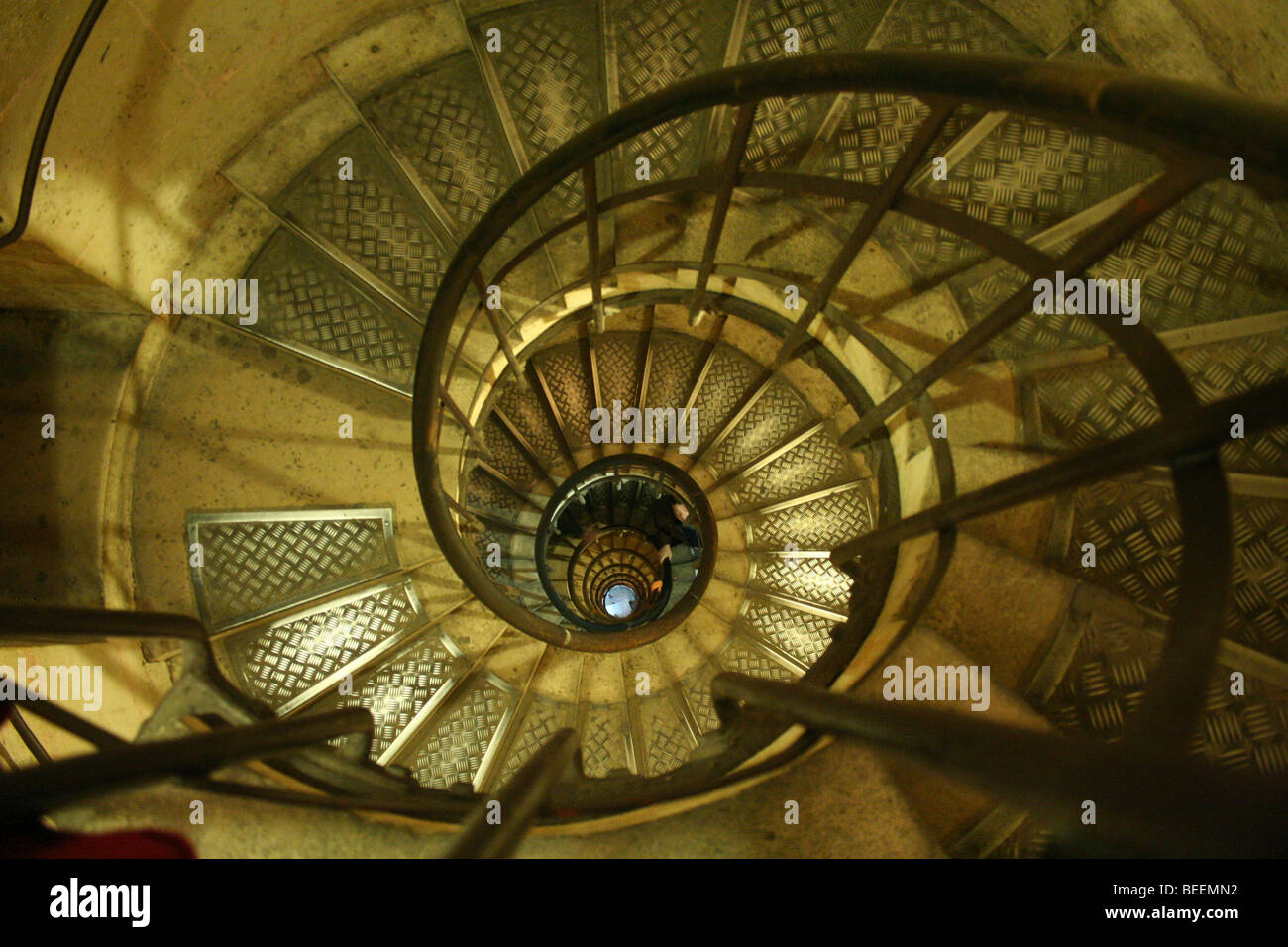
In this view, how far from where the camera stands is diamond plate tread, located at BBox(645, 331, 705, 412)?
564cm

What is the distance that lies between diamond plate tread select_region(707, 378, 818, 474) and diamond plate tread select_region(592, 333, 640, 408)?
0.93 metres

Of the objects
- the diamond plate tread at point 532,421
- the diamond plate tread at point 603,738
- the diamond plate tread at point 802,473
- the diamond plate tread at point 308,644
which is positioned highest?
the diamond plate tread at point 532,421

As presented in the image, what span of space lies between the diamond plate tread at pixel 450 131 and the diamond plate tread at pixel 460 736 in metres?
3.15

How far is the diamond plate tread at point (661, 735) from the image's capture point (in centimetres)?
489

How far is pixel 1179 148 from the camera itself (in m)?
1.39

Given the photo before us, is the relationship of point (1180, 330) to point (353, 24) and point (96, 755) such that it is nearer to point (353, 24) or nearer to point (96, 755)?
point (96, 755)

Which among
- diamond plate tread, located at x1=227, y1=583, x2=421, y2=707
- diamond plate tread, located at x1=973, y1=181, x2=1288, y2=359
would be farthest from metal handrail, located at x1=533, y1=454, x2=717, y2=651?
diamond plate tread, located at x1=973, y1=181, x2=1288, y2=359

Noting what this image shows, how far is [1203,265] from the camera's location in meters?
2.80

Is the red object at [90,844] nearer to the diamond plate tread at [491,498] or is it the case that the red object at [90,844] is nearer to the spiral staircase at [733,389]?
the spiral staircase at [733,389]

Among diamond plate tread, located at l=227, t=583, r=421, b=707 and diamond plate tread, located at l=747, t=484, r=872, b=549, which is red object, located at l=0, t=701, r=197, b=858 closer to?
diamond plate tread, located at l=227, t=583, r=421, b=707

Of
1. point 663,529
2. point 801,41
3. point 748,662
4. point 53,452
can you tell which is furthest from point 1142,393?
point 663,529

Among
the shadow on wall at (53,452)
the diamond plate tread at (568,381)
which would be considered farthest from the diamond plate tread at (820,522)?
the shadow on wall at (53,452)

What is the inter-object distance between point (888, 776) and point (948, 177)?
276 centimetres

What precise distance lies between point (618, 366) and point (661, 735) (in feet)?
9.82
